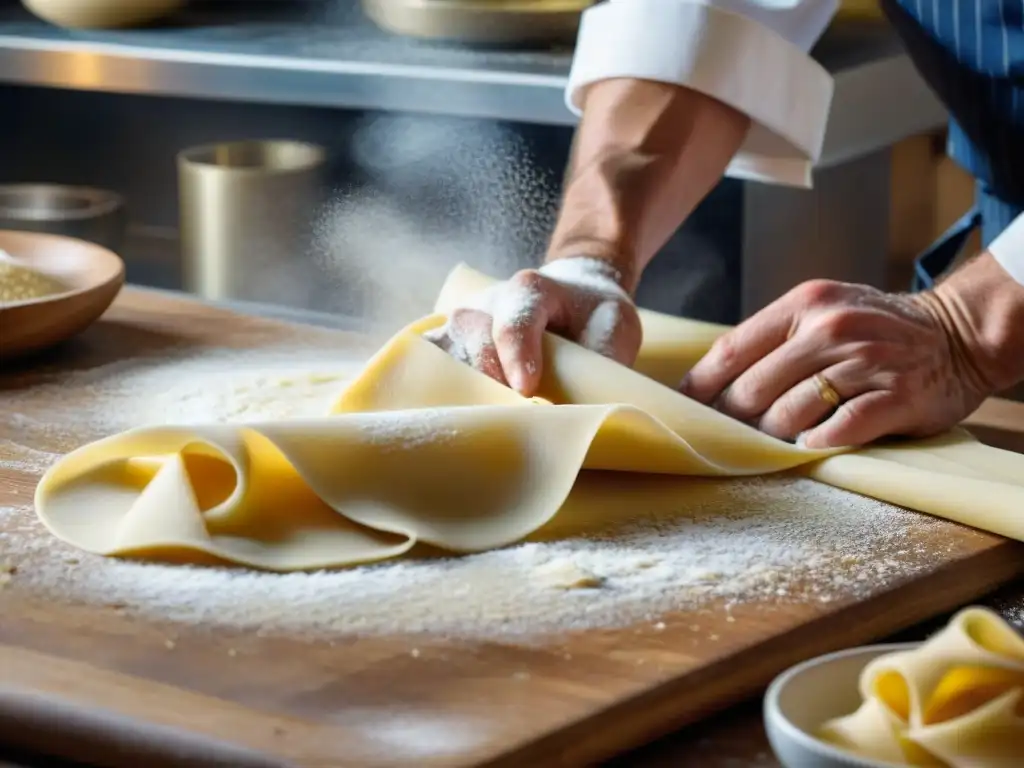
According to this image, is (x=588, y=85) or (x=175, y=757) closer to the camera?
(x=175, y=757)

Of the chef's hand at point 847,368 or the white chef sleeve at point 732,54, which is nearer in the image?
the chef's hand at point 847,368

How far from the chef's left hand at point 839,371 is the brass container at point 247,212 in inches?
42.2

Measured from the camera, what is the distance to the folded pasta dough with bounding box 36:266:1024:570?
98 centimetres

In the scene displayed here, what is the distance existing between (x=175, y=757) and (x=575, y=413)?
423 mm

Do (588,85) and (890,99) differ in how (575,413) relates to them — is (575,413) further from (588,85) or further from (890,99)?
(890,99)

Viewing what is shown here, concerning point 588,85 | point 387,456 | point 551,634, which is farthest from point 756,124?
point 551,634

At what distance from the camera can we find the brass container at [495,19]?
6.78 ft

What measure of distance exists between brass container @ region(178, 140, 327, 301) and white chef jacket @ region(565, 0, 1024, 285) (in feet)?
2.38

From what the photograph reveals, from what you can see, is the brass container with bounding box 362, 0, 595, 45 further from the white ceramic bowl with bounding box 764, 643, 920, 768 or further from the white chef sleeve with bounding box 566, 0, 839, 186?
the white ceramic bowl with bounding box 764, 643, 920, 768

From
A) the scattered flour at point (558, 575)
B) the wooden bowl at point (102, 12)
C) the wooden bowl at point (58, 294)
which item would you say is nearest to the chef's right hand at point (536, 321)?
the scattered flour at point (558, 575)

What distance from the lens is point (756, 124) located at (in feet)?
5.06

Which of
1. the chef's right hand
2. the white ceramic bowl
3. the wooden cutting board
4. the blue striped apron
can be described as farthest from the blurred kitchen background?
the white ceramic bowl

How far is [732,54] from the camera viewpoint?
1.44 m

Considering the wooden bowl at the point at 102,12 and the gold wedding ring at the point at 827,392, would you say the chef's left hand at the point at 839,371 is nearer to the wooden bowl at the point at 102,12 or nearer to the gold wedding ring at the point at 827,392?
the gold wedding ring at the point at 827,392
